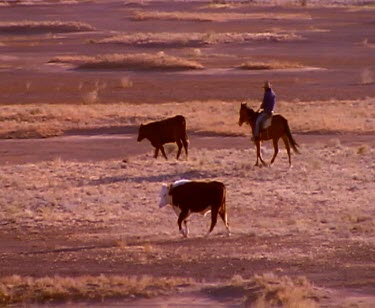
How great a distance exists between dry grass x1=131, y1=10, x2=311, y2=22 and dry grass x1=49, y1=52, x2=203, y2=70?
4327cm

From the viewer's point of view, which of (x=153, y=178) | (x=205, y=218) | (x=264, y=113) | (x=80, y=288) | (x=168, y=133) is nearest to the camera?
(x=80, y=288)

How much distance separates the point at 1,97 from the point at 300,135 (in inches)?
670

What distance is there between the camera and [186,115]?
139 feet

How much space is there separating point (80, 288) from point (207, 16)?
9921 centimetres

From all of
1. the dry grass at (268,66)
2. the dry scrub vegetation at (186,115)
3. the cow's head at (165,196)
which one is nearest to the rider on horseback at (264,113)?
the cow's head at (165,196)

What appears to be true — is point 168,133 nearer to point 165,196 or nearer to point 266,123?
point 266,123

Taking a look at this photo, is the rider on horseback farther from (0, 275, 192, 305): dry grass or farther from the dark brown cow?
(0, 275, 192, 305): dry grass

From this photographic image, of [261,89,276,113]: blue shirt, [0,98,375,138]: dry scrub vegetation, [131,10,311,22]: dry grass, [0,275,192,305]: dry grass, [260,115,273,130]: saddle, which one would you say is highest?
[131,10,311,22]: dry grass

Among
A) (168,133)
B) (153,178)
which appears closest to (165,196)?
(153,178)

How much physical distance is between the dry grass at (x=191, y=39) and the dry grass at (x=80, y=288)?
2483 inches

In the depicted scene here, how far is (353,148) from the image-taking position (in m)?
32.6

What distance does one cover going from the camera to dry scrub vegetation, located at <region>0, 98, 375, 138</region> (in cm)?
3862

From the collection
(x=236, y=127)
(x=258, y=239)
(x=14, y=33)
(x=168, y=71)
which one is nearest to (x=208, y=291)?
(x=258, y=239)

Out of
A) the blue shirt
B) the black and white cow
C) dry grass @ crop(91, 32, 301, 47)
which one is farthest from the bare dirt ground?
dry grass @ crop(91, 32, 301, 47)
